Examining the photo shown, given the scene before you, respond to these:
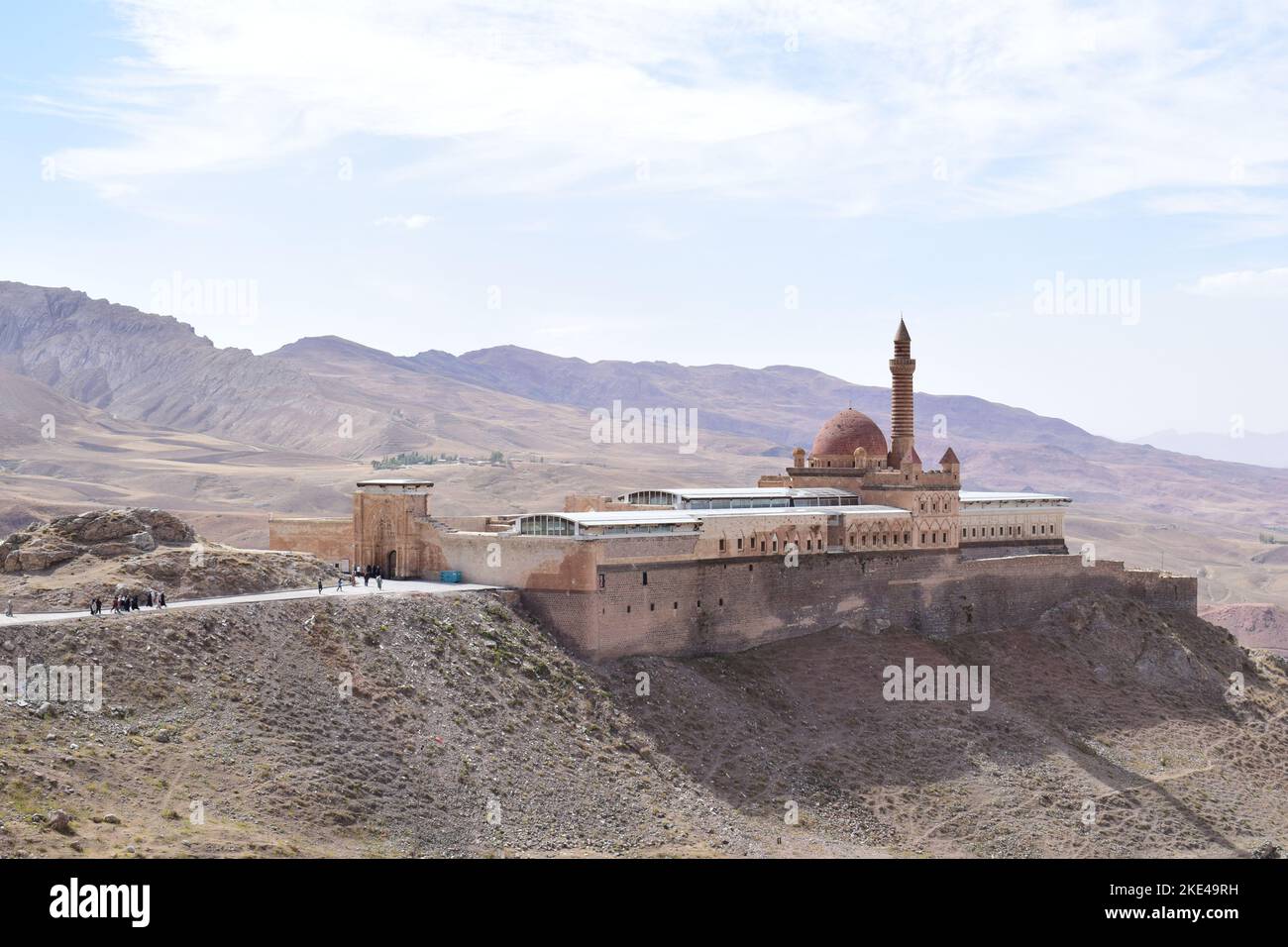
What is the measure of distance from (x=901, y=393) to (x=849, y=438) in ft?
11.9

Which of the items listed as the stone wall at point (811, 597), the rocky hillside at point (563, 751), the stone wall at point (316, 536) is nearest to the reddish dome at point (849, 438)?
the stone wall at point (811, 597)

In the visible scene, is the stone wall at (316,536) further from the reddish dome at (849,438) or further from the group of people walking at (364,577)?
the reddish dome at (849,438)

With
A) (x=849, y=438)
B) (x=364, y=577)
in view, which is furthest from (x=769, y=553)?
(x=364, y=577)

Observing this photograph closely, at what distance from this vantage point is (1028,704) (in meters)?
50.1

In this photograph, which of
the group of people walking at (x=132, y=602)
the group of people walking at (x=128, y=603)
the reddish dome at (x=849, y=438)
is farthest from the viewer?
the reddish dome at (x=849, y=438)

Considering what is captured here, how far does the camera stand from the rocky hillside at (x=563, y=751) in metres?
30.2

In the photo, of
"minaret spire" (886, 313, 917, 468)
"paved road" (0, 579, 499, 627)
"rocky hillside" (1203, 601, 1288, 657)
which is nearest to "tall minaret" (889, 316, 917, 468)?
"minaret spire" (886, 313, 917, 468)

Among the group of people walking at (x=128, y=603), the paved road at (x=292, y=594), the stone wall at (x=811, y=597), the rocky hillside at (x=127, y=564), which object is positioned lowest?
the stone wall at (x=811, y=597)

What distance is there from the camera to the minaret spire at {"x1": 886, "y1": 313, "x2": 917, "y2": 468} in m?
59.1

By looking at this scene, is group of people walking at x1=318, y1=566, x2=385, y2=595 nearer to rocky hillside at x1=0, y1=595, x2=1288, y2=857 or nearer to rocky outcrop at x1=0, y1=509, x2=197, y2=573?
rocky hillside at x1=0, y1=595, x2=1288, y2=857

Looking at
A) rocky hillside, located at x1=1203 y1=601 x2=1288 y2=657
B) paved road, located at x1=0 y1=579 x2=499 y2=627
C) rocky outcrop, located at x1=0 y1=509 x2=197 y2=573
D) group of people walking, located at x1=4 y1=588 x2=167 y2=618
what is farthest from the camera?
rocky hillside, located at x1=1203 y1=601 x2=1288 y2=657

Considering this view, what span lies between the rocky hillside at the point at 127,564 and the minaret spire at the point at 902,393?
26535 millimetres

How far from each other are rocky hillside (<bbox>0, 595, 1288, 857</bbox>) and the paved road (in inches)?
35.4
